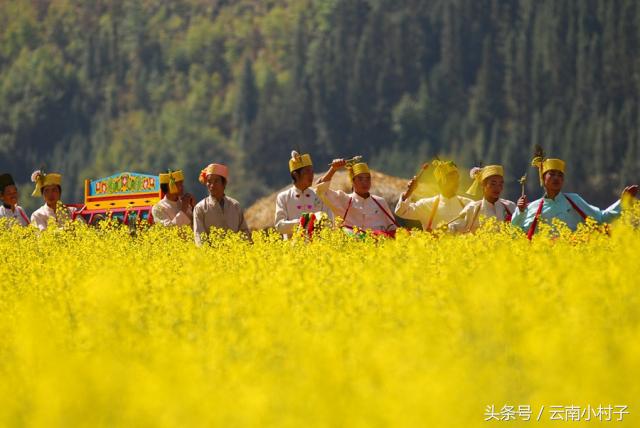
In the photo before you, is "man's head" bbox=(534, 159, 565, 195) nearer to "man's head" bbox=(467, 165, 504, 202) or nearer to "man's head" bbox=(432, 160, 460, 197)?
"man's head" bbox=(467, 165, 504, 202)

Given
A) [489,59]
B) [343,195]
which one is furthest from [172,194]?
[489,59]

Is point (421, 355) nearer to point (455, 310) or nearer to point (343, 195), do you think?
point (455, 310)

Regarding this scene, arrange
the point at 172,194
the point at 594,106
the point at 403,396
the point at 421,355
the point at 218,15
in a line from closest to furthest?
the point at 403,396 < the point at 421,355 < the point at 172,194 < the point at 594,106 < the point at 218,15

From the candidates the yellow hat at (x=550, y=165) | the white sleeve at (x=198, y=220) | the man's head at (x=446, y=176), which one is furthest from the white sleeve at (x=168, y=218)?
the yellow hat at (x=550, y=165)

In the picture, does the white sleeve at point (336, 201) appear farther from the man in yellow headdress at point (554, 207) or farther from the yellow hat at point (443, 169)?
the man in yellow headdress at point (554, 207)

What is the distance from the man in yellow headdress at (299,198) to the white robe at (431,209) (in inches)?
30.8

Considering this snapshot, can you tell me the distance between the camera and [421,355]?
450cm

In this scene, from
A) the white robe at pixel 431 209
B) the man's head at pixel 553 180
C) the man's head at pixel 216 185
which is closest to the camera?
the man's head at pixel 553 180

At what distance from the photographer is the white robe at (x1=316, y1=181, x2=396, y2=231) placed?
12875mm

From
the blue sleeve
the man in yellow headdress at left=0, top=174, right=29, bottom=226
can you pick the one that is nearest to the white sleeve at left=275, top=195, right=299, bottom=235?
the blue sleeve

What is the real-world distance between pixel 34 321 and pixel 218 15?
499ft

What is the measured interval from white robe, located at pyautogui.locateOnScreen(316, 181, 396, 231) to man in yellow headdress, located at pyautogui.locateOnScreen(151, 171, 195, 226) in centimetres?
223

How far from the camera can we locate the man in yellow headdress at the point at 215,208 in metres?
12.7

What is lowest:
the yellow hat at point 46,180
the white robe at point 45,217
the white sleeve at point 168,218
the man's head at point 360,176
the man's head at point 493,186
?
the white sleeve at point 168,218
